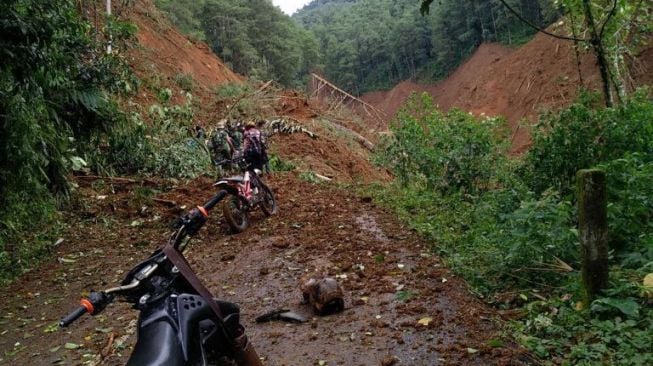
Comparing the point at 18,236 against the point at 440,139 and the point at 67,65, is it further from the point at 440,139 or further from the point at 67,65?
the point at 440,139

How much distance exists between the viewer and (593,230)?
324cm

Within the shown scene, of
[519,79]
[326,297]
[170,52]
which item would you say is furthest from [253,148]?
[519,79]

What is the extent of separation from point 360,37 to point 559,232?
6731cm

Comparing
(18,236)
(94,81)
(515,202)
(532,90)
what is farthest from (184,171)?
(532,90)

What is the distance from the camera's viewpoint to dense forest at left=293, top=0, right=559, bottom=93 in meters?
46.6

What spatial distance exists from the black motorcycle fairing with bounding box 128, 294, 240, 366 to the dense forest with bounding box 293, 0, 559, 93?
41364 mm

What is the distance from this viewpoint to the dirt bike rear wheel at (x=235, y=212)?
709 centimetres

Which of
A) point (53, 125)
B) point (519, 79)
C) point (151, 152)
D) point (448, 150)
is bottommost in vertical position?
point (448, 150)

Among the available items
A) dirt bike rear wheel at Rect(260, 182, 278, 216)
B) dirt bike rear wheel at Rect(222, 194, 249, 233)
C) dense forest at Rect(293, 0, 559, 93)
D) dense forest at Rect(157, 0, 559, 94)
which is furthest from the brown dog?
dense forest at Rect(293, 0, 559, 93)

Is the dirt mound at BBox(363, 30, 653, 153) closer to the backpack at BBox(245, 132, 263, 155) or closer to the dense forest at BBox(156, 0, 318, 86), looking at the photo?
the dense forest at BBox(156, 0, 318, 86)

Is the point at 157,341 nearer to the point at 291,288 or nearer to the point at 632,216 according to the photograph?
the point at 291,288

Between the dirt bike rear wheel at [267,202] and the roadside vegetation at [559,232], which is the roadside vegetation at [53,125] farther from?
the roadside vegetation at [559,232]

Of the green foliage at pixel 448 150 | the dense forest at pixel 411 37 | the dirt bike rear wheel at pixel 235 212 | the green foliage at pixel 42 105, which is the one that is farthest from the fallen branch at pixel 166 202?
the dense forest at pixel 411 37

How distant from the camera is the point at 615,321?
9.90ft
